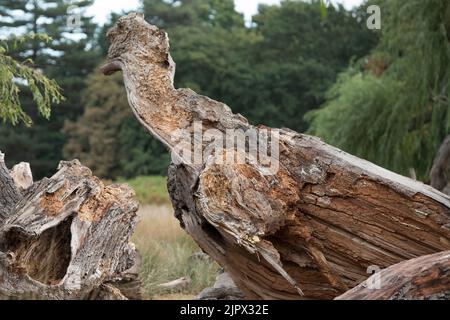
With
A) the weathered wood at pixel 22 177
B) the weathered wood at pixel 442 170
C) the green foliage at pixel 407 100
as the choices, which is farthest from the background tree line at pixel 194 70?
the weathered wood at pixel 22 177

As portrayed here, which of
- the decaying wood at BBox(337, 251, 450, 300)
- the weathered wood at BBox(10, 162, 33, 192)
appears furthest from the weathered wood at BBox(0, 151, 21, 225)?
the decaying wood at BBox(337, 251, 450, 300)

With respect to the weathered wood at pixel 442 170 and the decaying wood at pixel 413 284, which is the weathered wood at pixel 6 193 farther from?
the weathered wood at pixel 442 170

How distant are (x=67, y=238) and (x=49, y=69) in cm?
2149

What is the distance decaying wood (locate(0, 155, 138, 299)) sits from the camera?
4.69m

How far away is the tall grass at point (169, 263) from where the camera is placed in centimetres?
816

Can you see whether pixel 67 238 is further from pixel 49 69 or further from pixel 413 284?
pixel 49 69

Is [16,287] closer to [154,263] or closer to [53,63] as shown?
[154,263]

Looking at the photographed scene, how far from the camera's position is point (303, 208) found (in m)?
4.45

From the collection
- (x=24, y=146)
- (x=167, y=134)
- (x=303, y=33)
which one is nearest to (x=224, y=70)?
(x=303, y=33)

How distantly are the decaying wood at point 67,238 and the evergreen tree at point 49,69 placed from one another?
1935 centimetres

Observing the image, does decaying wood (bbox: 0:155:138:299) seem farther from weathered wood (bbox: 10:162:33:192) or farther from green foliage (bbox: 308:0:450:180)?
green foliage (bbox: 308:0:450:180)

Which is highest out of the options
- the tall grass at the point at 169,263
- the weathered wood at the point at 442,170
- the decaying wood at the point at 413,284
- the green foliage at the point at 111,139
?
the decaying wood at the point at 413,284

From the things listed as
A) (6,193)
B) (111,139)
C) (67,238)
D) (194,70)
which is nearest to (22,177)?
(6,193)

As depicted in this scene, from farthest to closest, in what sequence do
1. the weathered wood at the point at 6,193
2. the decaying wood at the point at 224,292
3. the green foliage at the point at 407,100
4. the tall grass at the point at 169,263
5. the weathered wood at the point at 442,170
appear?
the green foliage at the point at 407,100 < the weathered wood at the point at 442,170 < the tall grass at the point at 169,263 < the decaying wood at the point at 224,292 < the weathered wood at the point at 6,193
